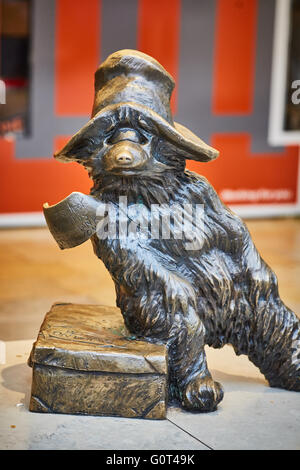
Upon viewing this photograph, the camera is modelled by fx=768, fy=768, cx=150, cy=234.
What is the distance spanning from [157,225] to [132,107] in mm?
391

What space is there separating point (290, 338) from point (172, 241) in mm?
541

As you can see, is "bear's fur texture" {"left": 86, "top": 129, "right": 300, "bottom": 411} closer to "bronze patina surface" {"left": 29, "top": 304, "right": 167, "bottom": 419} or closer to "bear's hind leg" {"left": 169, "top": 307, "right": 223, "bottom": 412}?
"bear's hind leg" {"left": 169, "top": 307, "right": 223, "bottom": 412}

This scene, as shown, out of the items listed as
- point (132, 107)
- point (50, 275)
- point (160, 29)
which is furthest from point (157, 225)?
point (160, 29)

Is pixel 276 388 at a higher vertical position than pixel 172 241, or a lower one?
lower

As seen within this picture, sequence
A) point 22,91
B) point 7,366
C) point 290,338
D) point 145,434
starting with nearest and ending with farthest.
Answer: point 145,434, point 290,338, point 7,366, point 22,91

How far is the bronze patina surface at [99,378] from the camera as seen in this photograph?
2389 millimetres

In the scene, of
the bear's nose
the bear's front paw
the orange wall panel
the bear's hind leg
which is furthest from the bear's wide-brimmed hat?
the orange wall panel

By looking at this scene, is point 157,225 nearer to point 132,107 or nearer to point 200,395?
point 132,107

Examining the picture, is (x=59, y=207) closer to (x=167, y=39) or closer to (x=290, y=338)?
(x=290, y=338)

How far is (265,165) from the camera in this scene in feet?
21.1

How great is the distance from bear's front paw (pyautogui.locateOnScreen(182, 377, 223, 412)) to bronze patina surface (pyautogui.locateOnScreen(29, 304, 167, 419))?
0.31ft

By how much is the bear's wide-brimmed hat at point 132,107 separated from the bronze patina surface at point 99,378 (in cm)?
63

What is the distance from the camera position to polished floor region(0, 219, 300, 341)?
3.94m

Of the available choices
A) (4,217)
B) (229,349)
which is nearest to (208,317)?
(229,349)
